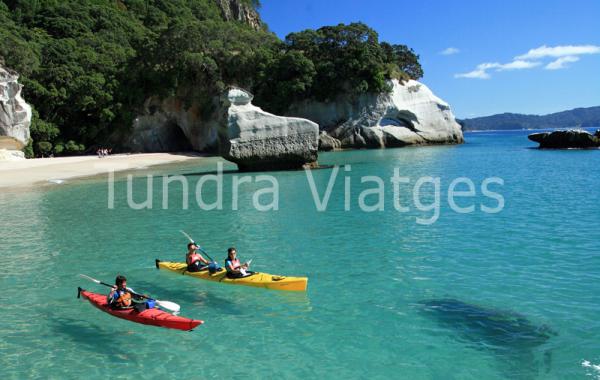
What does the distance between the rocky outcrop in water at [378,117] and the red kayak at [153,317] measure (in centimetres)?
5324

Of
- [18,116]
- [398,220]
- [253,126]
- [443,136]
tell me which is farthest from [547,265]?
[443,136]

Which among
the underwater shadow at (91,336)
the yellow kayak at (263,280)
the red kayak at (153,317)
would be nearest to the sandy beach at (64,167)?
the yellow kayak at (263,280)

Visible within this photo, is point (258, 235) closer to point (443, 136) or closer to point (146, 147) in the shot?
point (146, 147)

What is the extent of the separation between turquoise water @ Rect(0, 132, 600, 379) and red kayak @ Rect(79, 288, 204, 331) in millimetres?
208

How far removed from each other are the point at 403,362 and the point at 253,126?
2715 cm

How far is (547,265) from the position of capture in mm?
12328

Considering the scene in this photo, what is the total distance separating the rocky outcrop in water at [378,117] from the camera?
6456 centimetres

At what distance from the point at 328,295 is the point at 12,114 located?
149ft

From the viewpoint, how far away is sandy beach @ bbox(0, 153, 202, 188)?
35.3 metres

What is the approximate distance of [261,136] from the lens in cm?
3425

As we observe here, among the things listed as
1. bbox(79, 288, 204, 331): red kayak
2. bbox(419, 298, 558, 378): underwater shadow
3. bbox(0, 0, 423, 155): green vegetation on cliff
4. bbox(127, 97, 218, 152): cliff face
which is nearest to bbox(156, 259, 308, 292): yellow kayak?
bbox(79, 288, 204, 331): red kayak

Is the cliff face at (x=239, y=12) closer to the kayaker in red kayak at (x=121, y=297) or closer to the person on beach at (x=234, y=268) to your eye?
the person on beach at (x=234, y=268)

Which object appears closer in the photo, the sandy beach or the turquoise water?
the turquoise water

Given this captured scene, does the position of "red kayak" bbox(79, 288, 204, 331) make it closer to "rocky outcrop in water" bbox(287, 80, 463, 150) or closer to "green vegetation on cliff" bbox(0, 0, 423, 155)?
"green vegetation on cliff" bbox(0, 0, 423, 155)
